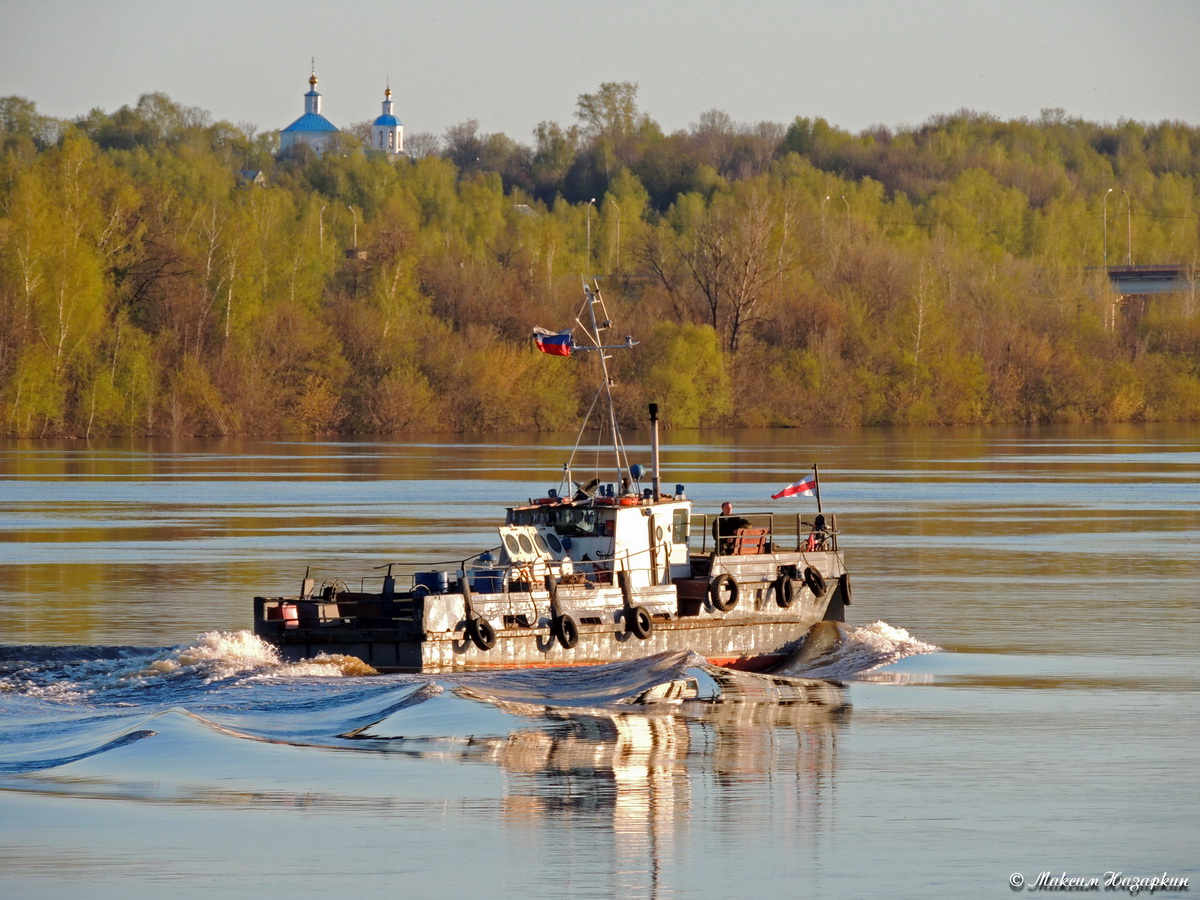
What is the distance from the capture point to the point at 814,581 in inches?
1256


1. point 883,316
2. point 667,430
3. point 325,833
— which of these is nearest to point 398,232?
point 667,430

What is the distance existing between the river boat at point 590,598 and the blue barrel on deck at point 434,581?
0.08 feet

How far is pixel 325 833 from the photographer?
57.0 ft

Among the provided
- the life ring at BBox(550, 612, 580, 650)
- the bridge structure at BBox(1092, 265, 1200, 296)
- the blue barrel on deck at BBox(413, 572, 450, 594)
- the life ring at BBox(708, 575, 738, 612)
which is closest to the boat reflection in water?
the life ring at BBox(550, 612, 580, 650)

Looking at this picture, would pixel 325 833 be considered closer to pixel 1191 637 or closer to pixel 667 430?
pixel 1191 637

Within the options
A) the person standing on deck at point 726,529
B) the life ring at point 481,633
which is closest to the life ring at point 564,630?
the life ring at point 481,633

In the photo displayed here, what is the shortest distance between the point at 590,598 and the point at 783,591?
4.71m

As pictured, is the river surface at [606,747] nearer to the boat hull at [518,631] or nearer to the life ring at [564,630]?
the boat hull at [518,631]

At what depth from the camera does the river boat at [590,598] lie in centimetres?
2644

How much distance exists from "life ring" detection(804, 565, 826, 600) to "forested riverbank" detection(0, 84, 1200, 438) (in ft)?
Answer: 237

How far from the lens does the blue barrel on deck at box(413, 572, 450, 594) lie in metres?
27.0

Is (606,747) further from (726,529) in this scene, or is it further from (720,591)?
(726,529)

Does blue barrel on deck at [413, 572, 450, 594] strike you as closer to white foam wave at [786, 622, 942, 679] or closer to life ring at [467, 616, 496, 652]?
life ring at [467, 616, 496, 652]
